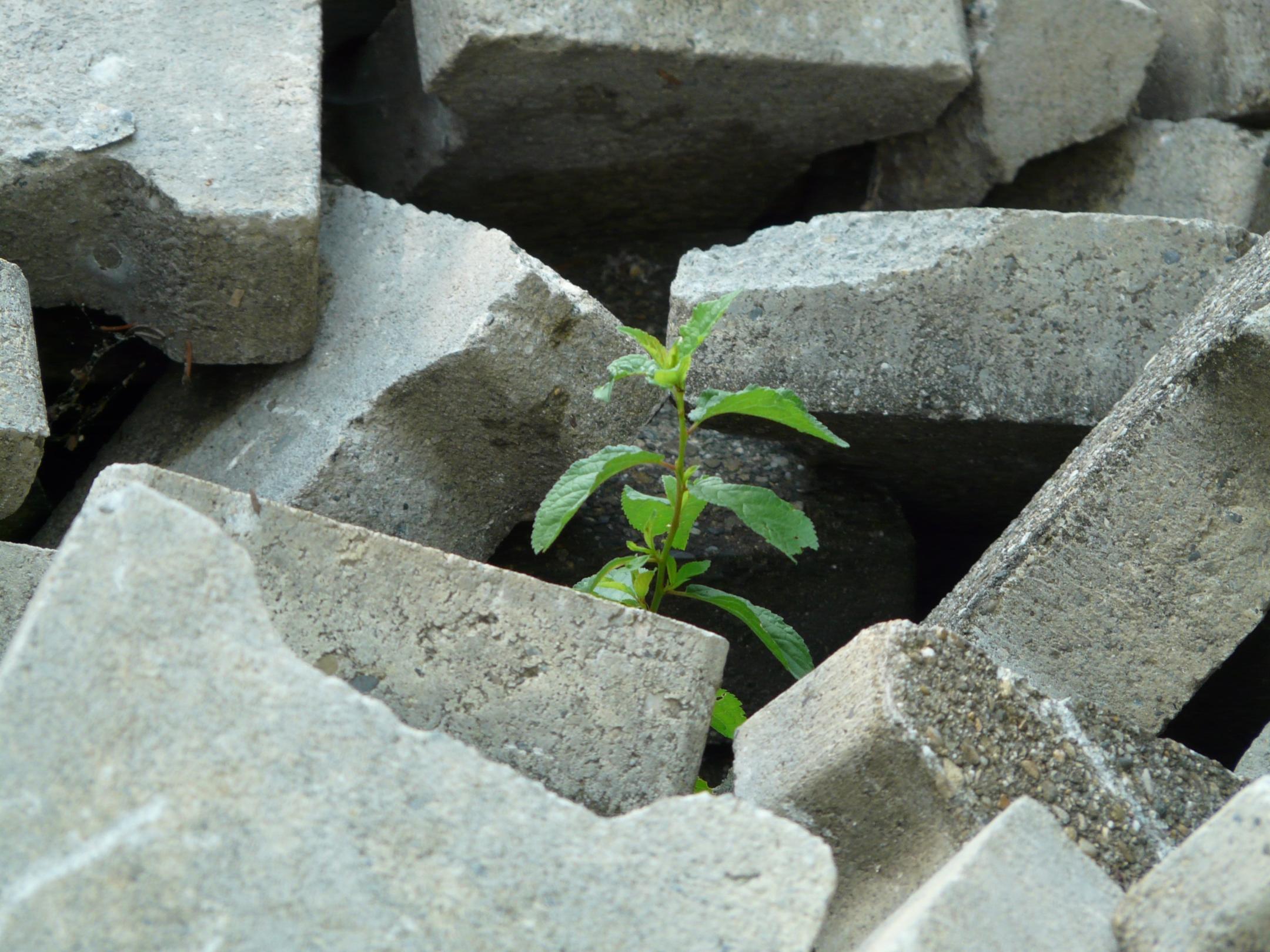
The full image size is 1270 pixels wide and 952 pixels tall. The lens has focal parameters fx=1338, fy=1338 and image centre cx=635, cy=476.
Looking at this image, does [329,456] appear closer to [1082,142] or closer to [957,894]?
[957,894]

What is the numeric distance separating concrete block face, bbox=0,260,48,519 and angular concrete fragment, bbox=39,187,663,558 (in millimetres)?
346

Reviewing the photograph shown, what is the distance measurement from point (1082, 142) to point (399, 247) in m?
1.47

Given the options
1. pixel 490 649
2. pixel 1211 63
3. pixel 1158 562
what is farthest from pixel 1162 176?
pixel 490 649

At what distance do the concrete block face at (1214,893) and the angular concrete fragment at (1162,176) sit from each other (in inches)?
70.6

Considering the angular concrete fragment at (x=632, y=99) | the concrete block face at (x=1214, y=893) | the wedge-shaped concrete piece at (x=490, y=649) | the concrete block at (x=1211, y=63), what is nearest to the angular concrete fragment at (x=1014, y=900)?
the concrete block face at (x=1214, y=893)

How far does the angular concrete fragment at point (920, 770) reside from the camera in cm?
125

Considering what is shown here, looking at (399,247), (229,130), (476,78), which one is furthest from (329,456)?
(476,78)

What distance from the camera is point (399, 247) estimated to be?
198 centimetres

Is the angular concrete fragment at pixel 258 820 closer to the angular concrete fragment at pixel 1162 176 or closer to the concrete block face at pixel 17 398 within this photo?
the concrete block face at pixel 17 398

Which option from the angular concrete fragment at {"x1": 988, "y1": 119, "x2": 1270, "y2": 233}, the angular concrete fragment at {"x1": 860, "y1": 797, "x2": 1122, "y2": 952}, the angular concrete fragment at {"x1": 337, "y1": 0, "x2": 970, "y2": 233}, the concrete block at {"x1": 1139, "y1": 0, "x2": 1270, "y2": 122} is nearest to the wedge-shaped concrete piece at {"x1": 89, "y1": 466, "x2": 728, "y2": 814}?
the angular concrete fragment at {"x1": 860, "y1": 797, "x2": 1122, "y2": 952}

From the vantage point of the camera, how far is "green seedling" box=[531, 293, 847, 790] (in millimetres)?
1604

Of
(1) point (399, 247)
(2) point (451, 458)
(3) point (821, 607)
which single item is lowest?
(3) point (821, 607)

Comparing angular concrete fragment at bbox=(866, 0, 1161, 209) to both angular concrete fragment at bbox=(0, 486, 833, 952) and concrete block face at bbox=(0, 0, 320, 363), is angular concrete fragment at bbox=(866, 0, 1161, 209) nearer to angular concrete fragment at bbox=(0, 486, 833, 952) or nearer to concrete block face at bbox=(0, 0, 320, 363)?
concrete block face at bbox=(0, 0, 320, 363)

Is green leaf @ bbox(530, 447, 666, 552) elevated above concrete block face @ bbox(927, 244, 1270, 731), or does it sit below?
below
